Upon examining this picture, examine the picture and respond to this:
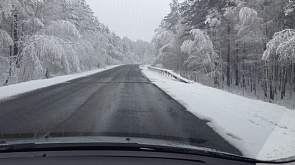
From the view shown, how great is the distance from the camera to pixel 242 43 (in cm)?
3369

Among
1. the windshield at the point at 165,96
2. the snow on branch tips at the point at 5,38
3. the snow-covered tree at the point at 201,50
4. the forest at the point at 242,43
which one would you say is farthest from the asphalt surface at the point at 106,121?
the snow-covered tree at the point at 201,50

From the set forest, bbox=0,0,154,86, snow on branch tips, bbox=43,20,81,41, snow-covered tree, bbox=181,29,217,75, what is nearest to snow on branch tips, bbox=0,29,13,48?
forest, bbox=0,0,154,86

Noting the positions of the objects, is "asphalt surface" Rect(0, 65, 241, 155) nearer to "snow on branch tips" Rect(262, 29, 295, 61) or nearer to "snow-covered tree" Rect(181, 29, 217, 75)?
"snow on branch tips" Rect(262, 29, 295, 61)

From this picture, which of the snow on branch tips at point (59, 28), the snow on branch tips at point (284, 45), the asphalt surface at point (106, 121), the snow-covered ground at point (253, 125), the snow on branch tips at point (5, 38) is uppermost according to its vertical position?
the snow on branch tips at point (59, 28)

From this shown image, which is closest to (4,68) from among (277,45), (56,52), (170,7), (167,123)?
(56,52)

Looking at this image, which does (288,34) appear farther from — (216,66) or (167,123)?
(216,66)

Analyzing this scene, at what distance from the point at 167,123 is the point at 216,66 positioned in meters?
31.0

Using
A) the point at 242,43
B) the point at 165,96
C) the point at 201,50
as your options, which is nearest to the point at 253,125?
the point at 165,96

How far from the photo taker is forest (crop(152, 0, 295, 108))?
86.5ft

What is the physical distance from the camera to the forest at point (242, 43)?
2638cm

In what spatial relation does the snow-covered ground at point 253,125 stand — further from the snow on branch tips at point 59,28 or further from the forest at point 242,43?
the snow on branch tips at point 59,28

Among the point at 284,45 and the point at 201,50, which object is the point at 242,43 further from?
the point at 284,45

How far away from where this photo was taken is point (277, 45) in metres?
17.6

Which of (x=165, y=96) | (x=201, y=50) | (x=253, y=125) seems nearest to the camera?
(x=253, y=125)
